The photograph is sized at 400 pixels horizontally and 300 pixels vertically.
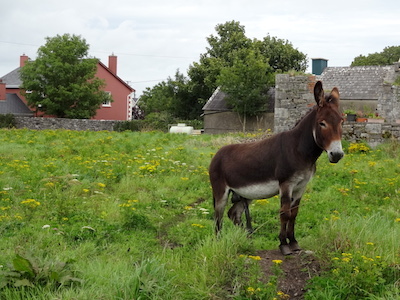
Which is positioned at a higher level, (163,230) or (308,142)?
(308,142)

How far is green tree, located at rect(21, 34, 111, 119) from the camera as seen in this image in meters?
43.0

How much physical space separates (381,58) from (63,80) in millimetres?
41855

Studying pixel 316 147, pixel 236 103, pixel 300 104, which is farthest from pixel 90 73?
pixel 316 147

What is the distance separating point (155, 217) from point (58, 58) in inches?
1499

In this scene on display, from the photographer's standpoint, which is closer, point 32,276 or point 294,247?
point 32,276

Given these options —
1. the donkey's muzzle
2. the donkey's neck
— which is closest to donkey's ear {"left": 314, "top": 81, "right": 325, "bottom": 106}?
the donkey's neck

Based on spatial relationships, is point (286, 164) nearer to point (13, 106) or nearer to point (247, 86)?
point (247, 86)

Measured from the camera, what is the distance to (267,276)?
523 cm

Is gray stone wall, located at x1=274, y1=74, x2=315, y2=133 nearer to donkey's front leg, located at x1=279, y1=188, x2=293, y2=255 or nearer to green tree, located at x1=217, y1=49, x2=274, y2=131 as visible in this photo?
donkey's front leg, located at x1=279, y1=188, x2=293, y2=255

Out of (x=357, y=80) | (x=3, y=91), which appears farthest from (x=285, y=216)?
(x=3, y=91)

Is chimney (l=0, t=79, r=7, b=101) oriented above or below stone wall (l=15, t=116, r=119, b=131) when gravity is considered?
above

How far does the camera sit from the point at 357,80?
38.5 m

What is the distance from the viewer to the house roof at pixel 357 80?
36.6m

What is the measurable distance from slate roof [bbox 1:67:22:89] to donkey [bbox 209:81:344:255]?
49474 mm
